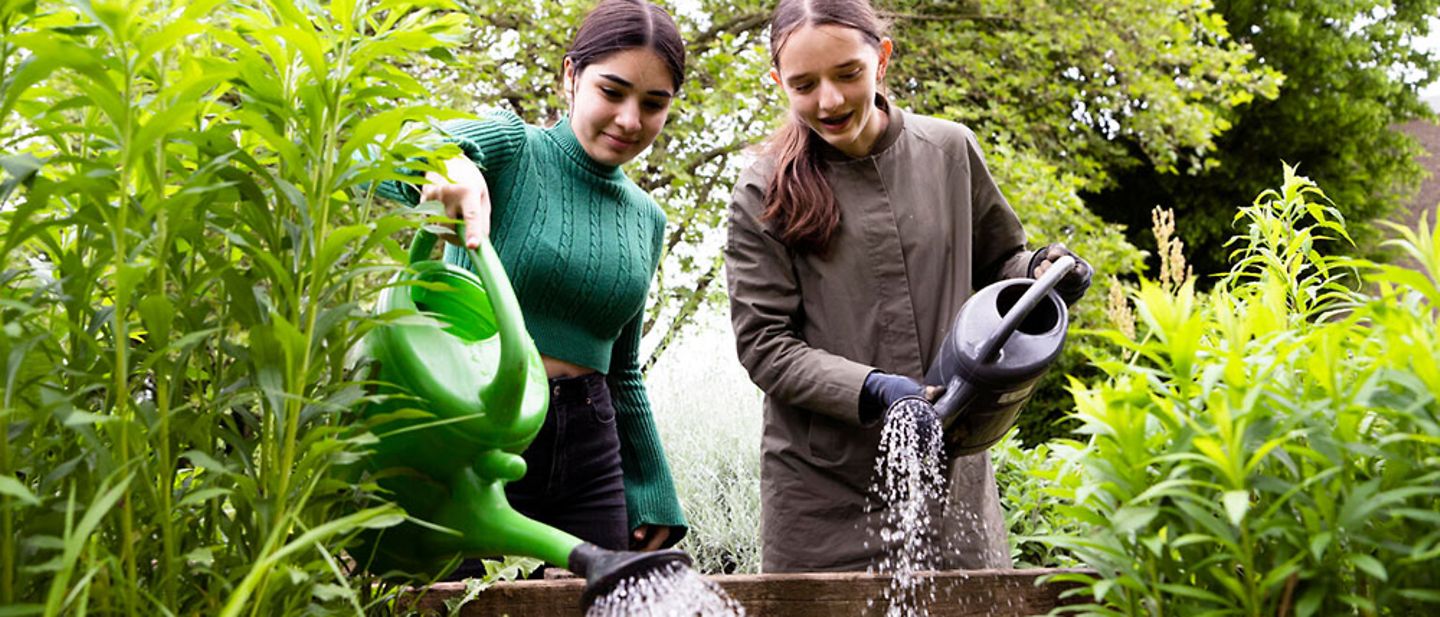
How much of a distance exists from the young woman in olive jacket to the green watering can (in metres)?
0.77

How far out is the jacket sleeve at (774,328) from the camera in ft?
5.95

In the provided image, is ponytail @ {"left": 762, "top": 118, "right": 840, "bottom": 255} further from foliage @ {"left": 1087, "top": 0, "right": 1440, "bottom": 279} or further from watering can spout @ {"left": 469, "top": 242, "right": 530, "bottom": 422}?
foliage @ {"left": 1087, "top": 0, "right": 1440, "bottom": 279}

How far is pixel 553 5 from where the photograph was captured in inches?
218

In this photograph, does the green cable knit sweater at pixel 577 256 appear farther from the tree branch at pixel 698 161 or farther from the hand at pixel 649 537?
the tree branch at pixel 698 161

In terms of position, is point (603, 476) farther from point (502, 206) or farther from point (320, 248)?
point (320, 248)

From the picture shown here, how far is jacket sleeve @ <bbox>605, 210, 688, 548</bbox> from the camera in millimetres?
2135

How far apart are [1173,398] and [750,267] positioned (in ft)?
3.55

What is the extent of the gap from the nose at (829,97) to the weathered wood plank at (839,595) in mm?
815

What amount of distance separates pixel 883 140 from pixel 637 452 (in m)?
0.75

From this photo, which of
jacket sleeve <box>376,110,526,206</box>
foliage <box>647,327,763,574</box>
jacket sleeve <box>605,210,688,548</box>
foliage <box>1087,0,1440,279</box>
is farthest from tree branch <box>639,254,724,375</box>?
foliage <box>1087,0,1440,279</box>

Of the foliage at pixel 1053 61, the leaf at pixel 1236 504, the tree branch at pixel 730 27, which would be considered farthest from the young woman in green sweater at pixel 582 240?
the foliage at pixel 1053 61

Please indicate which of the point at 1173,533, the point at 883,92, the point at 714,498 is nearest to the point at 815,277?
the point at 883,92

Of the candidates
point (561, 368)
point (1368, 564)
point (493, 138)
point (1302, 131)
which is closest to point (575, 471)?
point (561, 368)

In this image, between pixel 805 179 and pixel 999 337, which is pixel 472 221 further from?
pixel 805 179
